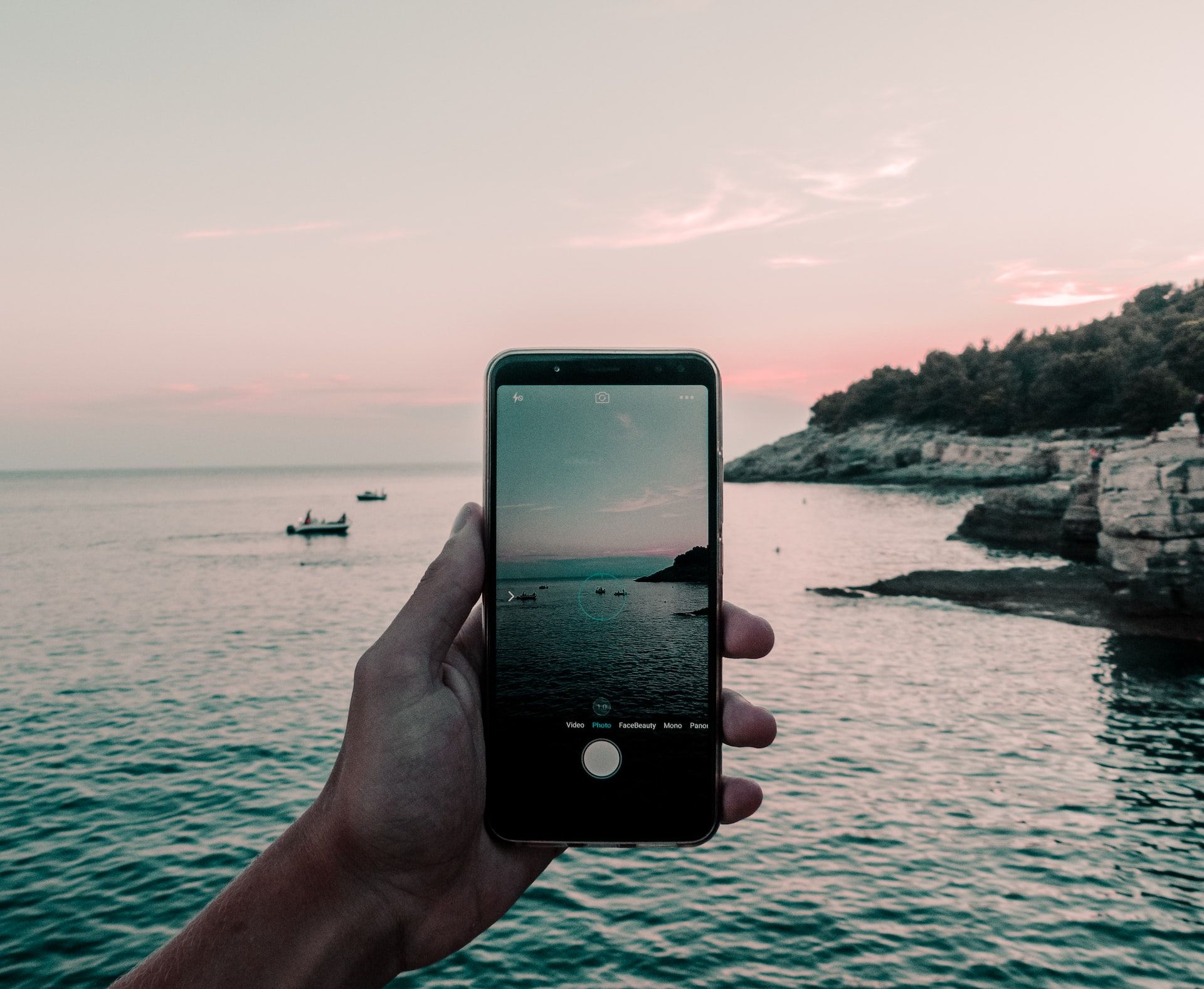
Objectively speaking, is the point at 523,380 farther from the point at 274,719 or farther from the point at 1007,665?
the point at 1007,665

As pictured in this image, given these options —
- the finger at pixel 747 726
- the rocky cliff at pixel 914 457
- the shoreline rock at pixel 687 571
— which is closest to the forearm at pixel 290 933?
the finger at pixel 747 726

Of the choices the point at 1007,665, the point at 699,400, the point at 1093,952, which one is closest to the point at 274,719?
the point at 1093,952

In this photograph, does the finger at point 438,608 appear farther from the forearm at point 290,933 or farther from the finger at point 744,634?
the finger at point 744,634

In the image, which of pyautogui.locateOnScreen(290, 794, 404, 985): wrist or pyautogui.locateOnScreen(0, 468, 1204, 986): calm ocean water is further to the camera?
pyautogui.locateOnScreen(0, 468, 1204, 986): calm ocean water

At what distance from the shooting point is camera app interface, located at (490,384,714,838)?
3822 mm

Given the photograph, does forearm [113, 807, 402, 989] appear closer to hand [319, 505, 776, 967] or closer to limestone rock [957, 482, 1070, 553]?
hand [319, 505, 776, 967]

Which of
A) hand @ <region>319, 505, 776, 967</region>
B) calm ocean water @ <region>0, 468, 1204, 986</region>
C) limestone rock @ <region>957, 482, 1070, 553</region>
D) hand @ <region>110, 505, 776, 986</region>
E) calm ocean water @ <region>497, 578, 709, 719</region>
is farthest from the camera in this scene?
limestone rock @ <region>957, 482, 1070, 553</region>

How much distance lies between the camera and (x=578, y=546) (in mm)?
4148

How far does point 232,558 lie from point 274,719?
55.0 meters

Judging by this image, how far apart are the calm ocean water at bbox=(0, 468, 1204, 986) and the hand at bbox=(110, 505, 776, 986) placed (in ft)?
39.4

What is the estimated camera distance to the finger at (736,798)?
387cm

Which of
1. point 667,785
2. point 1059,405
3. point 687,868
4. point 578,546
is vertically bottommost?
point 687,868

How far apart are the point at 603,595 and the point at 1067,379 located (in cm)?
13821

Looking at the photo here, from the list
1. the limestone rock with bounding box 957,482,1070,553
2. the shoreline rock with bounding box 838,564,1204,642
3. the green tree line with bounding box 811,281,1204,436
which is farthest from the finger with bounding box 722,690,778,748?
the green tree line with bounding box 811,281,1204,436
